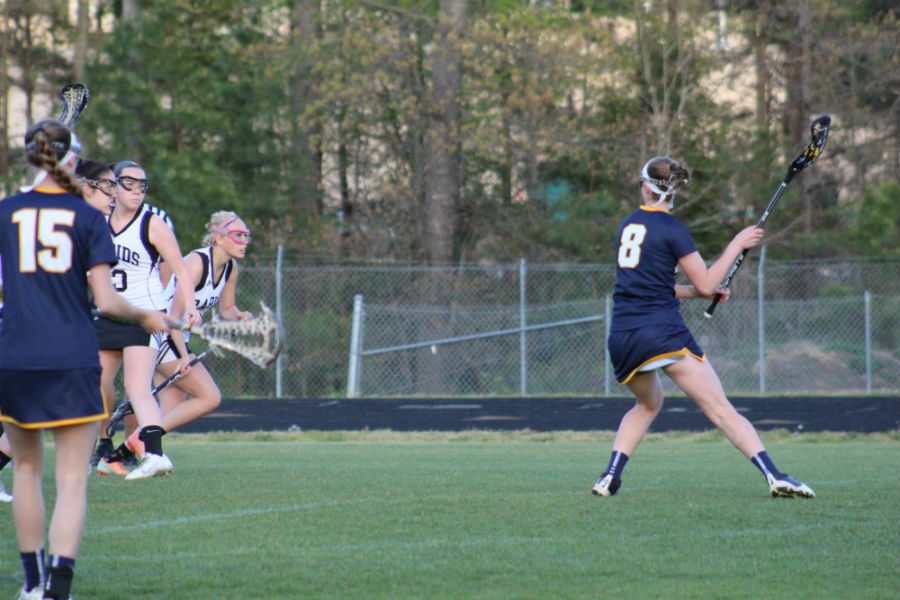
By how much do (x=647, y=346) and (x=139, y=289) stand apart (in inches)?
→ 132

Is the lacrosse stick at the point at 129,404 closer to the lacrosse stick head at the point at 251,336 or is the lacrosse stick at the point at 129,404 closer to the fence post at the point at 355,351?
the lacrosse stick head at the point at 251,336

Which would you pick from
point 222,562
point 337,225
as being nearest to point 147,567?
point 222,562

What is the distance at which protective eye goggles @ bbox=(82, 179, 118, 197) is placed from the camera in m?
8.55

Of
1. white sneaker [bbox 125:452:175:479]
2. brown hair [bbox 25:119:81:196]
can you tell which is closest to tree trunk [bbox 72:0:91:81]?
white sneaker [bbox 125:452:175:479]

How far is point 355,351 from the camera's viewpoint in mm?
21938

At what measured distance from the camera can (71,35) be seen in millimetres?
31125

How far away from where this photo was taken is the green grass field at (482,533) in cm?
546

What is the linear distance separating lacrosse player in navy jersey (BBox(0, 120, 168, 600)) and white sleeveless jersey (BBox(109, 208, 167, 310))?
3904 millimetres

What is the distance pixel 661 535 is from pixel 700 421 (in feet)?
34.4

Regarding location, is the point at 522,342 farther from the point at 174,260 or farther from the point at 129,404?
the point at 174,260

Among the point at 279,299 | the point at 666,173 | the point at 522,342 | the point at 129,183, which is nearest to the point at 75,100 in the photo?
the point at 129,183

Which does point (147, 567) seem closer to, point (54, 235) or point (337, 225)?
point (54, 235)

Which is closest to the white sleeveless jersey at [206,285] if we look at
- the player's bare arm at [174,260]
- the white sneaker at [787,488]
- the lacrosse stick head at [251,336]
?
the player's bare arm at [174,260]

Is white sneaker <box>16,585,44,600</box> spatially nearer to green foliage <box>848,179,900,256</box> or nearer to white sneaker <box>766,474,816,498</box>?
white sneaker <box>766,474,816,498</box>
